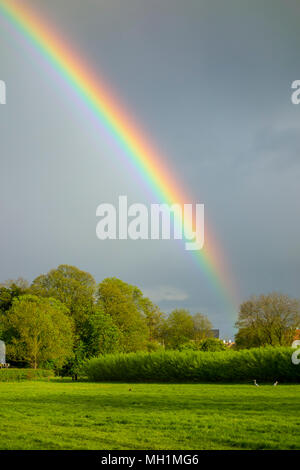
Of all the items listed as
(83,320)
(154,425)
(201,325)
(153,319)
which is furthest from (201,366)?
(201,325)

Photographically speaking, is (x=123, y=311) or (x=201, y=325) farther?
(x=201, y=325)

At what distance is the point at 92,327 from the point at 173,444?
3325 cm

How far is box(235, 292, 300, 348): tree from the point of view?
56.0 m

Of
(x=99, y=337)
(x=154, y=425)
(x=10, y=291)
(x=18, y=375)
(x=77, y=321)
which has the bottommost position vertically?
(x=18, y=375)

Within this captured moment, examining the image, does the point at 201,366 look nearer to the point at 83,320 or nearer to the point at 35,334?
the point at 35,334

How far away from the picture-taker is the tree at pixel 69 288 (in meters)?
59.4

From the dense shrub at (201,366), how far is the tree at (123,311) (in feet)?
86.6

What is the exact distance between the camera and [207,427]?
905 centimetres

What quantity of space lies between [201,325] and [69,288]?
32841mm

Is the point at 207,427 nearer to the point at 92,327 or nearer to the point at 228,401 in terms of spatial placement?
the point at 228,401

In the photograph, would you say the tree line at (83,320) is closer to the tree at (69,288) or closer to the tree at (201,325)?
the tree at (69,288)

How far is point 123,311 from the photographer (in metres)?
60.2

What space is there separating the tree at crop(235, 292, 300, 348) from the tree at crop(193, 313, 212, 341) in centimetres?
2544

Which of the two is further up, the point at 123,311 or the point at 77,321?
the point at 123,311
